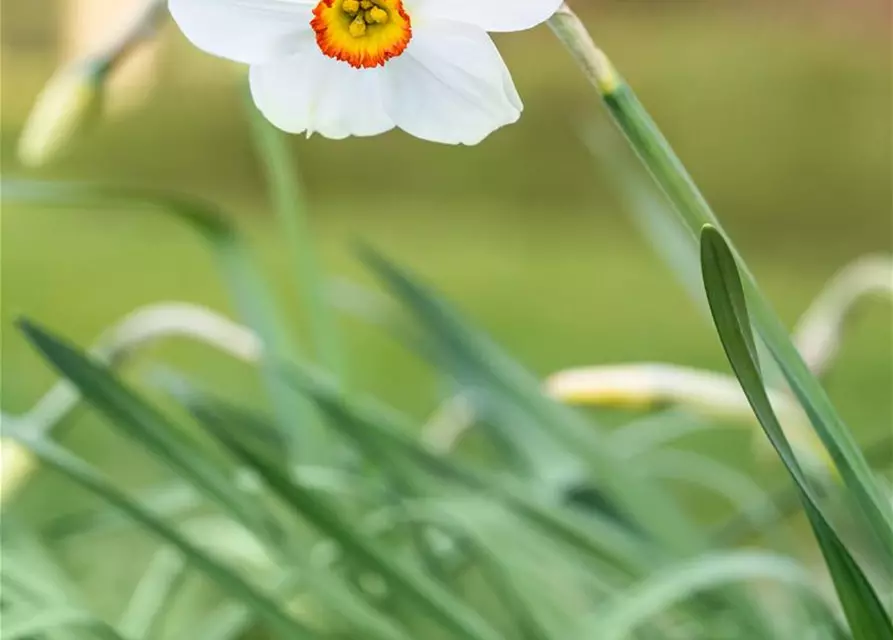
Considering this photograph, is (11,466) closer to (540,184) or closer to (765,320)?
(765,320)

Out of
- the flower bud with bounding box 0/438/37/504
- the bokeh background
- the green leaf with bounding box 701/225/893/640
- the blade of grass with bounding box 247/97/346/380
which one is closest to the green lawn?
the bokeh background

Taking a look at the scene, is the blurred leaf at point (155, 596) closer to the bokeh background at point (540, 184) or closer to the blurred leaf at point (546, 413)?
the blurred leaf at point (546, 413)

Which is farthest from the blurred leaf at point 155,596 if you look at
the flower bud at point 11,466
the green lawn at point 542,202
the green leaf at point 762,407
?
the green lawn at point 542,202

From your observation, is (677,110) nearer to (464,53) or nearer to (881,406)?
(881,406)

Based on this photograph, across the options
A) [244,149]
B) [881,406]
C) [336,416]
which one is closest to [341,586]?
[336,416]

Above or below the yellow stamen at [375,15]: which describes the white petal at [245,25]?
below

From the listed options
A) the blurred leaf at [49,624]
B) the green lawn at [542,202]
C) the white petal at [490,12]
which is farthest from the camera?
the green lawn at [542,202]

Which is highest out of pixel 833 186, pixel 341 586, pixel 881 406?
pixel 833 186
